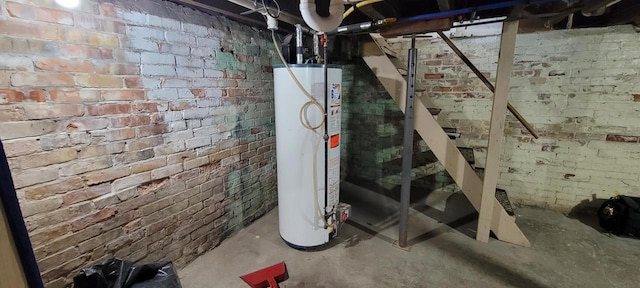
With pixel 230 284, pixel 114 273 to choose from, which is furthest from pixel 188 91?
pixel 230 284

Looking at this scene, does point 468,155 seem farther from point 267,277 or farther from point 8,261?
point 8,261

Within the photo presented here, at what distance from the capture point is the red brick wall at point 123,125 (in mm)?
1247

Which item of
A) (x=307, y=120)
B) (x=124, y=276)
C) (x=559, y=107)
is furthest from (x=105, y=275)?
(x=559, y=107)

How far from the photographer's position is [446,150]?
2.42m

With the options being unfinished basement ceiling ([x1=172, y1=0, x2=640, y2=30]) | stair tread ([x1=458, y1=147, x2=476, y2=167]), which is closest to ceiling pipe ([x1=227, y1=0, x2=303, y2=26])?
unfinished basement ceiling ([x1=172, y1=0, x2=640, y2=30])

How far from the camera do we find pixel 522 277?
1.96 meters

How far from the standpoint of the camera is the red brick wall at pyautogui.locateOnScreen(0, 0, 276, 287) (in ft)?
4.09

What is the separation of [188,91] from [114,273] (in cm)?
117

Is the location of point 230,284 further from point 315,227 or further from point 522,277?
point 522,277

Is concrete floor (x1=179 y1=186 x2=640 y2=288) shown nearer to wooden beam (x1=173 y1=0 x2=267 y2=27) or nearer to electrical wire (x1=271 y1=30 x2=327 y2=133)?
electrical wire (x1=271 y1=30 x2=327 y2=133)

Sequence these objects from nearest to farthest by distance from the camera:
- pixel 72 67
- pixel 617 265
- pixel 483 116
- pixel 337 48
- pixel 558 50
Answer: pixel 72 67 → pixel 617 265 → pixel 558 50 → pixel 483 116 → pixel 337 48

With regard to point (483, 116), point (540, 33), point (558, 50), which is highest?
point (540, 33)

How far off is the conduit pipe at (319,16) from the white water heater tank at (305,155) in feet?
0.99

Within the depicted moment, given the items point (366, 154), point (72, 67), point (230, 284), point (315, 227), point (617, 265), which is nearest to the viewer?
point (72, 67)
